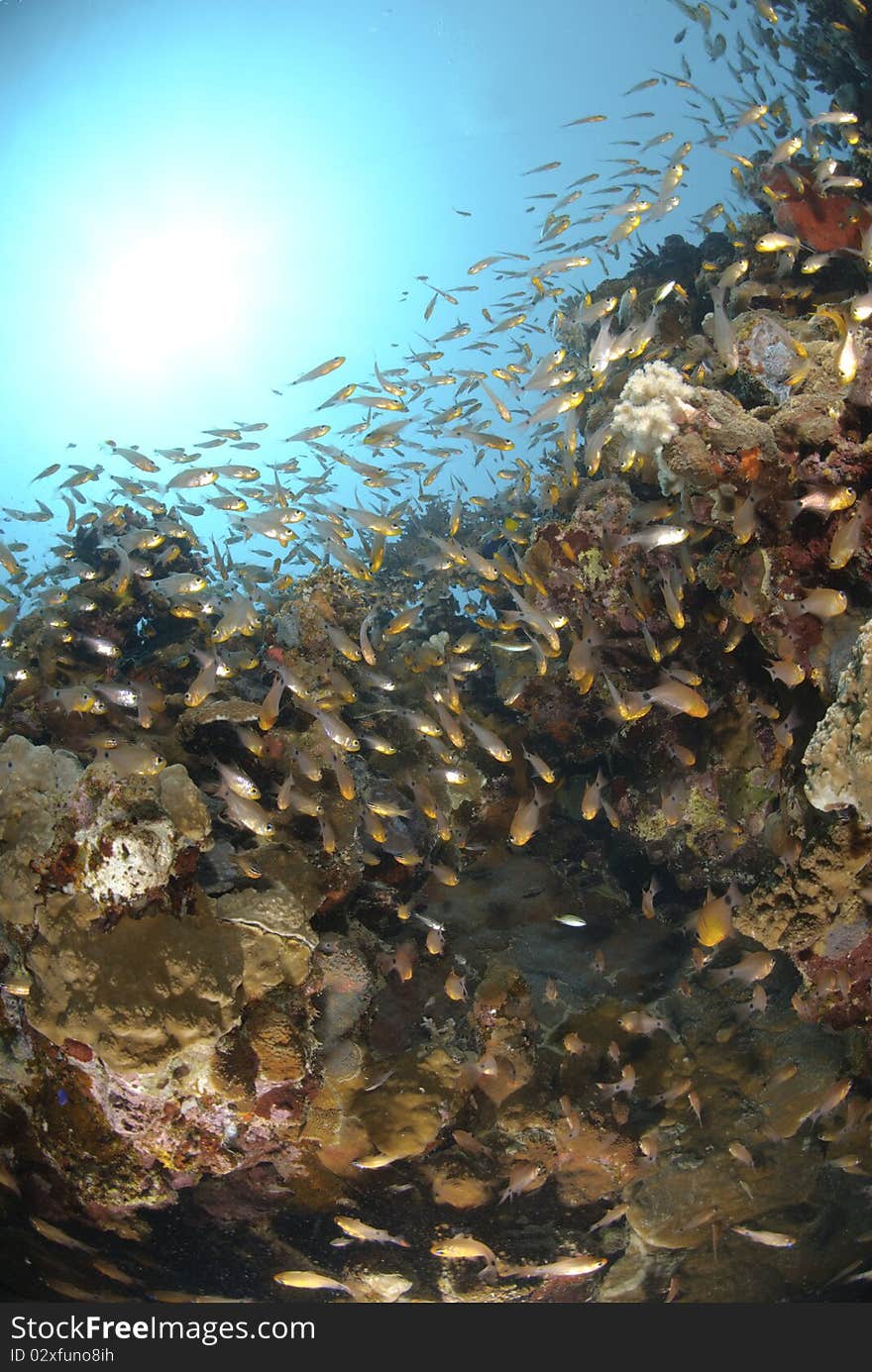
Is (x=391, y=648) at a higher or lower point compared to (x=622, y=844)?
higher

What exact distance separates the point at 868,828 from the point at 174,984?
477cm

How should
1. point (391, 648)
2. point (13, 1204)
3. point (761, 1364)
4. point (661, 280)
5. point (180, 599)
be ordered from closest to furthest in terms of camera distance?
1. point (761, 1364)
2. point (13, 1204)
3. point (180, 599)
4. point (391, 648)
5. point (661, 280)

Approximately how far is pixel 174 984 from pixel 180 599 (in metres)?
5.38

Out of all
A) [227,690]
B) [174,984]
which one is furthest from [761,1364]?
[227,690]

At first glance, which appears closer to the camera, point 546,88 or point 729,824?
point 729,824

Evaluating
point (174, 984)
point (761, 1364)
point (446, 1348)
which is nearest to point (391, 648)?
point (174, 984)

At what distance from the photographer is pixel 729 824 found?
671cm

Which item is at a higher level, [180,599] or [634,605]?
[180,599]

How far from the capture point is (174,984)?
4.29 metres

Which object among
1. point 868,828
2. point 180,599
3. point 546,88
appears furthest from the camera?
point 546,88

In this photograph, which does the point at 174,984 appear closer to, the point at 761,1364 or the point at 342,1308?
the point at 342,1308

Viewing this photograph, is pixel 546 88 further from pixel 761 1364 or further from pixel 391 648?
pixel 761 1364

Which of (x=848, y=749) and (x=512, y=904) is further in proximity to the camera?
(x=512, y=904)

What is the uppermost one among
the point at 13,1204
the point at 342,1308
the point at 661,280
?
the point at 661,280
